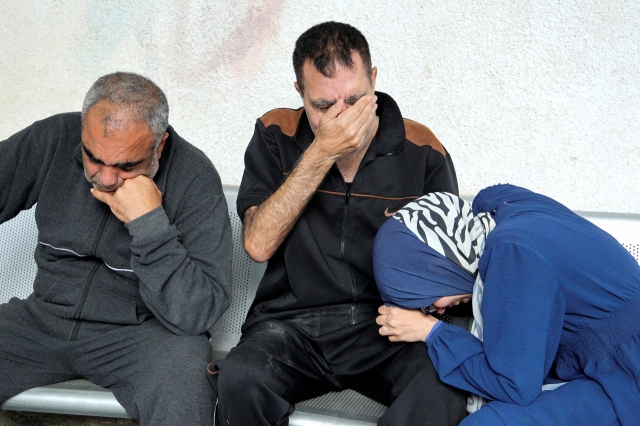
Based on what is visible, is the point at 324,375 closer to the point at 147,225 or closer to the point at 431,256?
the point at 431,256

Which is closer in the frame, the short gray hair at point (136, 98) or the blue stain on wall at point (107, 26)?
the short gray hair at point (136, 98)

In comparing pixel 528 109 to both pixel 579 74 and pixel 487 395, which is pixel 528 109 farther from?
pixel 487 395

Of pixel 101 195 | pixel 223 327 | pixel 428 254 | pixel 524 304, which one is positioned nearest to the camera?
pixel 524 304

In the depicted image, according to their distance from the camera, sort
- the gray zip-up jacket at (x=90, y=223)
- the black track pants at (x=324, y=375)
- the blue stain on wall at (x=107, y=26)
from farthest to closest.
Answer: the blue stain on wall at (x=107, y=26) < the gray zip-up jacket at (x=90, y=223) < the black track pants at (x=324, y=375)

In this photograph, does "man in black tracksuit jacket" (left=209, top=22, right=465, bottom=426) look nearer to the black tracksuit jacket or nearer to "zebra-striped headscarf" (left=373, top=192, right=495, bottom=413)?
the black tracksuit jacket

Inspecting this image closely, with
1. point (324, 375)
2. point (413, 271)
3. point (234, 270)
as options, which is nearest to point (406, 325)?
point (413, 271)

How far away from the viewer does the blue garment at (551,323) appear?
194 centimetres

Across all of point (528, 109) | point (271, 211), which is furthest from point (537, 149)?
point (271, 211)

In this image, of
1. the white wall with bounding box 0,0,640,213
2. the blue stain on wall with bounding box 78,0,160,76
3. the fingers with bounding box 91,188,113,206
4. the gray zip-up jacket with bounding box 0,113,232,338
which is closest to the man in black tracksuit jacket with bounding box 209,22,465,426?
the gray zip-up jacket with bounding box 0,113,232,338

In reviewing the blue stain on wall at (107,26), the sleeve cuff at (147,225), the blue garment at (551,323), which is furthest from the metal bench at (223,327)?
the blue stain on wall at (107,26)

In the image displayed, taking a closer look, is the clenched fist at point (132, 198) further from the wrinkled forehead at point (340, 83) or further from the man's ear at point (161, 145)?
the wrinkled forehead at point (340, 83)

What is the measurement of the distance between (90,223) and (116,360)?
0.49 meters

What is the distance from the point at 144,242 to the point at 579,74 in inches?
84.5

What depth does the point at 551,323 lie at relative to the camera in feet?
6.52
